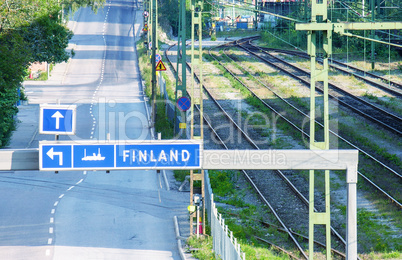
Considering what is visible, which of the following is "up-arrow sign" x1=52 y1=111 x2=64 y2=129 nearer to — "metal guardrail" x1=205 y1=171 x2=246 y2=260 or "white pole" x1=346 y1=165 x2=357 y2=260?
"metal guardrail" x1=205 y1=171 x2=246 y2=260

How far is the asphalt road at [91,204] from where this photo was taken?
22.3 meters

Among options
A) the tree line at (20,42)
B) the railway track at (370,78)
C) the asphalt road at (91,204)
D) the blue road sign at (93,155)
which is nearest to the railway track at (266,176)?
the asphalt road at (91,204)

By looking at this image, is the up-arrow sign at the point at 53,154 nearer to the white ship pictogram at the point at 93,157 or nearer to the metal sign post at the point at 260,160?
the metal sign post at the point at 260,160

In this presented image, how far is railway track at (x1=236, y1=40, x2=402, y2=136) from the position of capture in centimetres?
3700

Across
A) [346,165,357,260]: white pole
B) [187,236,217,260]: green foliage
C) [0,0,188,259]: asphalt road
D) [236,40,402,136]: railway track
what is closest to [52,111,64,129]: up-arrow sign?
[0,0,188,259]: asphalt road

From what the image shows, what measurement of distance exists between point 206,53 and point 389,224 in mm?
46949

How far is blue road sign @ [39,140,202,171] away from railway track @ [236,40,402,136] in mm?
22033

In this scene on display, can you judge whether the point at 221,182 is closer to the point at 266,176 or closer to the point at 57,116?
the point at 266,176

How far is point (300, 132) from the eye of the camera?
1410 inches

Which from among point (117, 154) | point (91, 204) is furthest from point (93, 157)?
point (91, 204)

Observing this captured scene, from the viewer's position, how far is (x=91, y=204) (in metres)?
27.3

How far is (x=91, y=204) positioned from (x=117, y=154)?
13.3 m

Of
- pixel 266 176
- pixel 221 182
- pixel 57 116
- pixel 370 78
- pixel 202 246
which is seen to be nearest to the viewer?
pixel 57 116

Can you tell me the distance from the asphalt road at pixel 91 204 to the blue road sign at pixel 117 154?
53 centimetres
